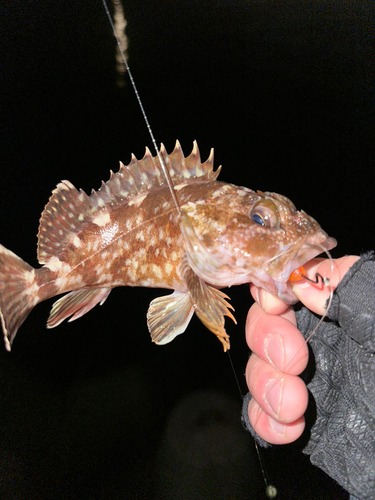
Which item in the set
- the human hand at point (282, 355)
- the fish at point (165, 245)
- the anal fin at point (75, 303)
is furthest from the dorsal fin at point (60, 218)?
the human hand at point (282, 355)

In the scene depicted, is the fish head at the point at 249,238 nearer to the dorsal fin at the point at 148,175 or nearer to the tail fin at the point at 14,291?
the dorsal fin at the point at 148,175

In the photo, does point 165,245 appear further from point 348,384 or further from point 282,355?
point 348,384

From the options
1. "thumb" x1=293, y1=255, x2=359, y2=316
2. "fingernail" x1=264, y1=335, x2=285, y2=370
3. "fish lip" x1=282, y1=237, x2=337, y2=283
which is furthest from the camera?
"fingernail" x1=264, y1=335, x2=285, y2=370

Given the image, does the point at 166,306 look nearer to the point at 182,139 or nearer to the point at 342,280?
the point at 342,280

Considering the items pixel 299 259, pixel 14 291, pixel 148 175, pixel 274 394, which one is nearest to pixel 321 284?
pixel 299 259

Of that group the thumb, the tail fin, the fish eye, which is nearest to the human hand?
the thumb

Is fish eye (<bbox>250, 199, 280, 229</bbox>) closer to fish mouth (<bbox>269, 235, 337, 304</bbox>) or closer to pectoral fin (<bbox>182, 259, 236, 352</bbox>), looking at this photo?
fish mouth (<bbox>269, 235, 337, 304</bbox>)
